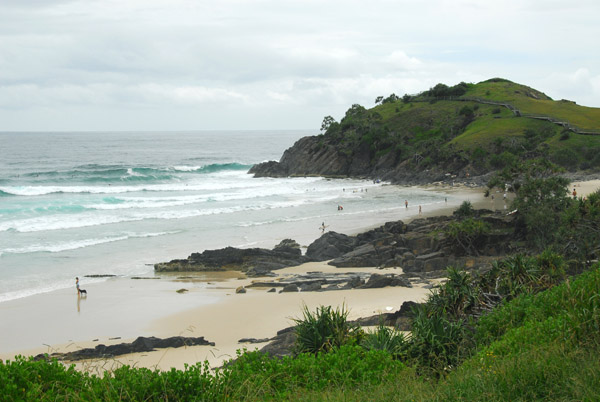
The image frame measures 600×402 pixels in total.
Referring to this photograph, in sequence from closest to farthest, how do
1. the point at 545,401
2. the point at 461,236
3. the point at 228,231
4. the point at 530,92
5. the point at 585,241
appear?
the point at 545,401, the point at 585,241, the point at 461,236, the point at 228,231, the point at 530,92

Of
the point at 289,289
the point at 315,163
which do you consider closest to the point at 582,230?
the point at 289,289

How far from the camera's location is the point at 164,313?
22625 millimetres

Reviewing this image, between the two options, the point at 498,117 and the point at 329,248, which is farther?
the point at 498,117

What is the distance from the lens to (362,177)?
8594 centimetres

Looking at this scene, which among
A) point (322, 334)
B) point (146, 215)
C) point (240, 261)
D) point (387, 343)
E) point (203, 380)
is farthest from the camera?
point (146, 215)

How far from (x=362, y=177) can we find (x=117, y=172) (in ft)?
129

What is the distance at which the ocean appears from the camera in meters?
31.9

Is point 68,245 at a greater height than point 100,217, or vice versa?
point 100,217

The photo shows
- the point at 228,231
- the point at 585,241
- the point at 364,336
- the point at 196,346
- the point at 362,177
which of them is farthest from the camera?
the point at 362,177

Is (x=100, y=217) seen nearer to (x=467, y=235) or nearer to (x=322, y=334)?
Result: (x=467, y=235)

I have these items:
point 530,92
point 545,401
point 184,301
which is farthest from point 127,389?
point 530,92

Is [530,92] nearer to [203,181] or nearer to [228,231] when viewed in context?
[203,181]

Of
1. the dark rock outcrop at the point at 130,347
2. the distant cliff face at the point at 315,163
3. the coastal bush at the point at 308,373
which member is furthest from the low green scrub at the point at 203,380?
the distant cliff face at the point at 315,163

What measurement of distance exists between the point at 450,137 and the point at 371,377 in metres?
84.7
